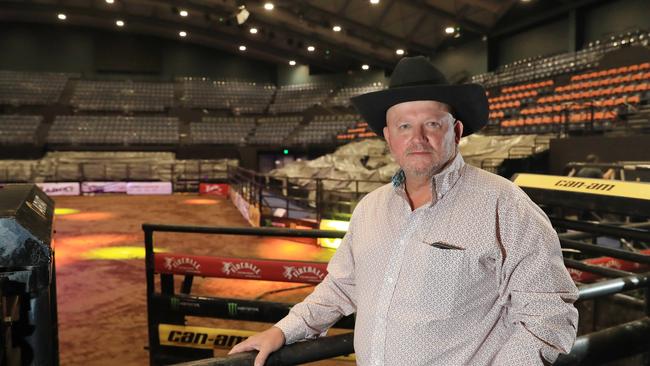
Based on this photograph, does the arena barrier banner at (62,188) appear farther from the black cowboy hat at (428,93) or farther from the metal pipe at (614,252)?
the black cowboy hat at (428,93)

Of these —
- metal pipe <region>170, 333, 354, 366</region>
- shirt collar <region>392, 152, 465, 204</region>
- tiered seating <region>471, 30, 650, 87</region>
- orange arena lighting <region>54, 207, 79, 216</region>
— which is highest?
tiered seating <region>471, 30, 650, 87</region>

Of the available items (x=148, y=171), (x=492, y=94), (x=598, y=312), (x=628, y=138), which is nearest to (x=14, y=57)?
(x=148, y=171)

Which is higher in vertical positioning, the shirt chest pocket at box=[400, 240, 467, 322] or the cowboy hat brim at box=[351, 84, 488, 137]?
the cowboy hat brim at box=[351, 84, 488, 137]

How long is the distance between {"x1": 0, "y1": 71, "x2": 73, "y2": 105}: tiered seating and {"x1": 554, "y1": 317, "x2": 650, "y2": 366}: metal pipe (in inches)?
1161

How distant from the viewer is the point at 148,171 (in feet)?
69.6

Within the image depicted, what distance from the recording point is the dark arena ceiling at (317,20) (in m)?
22.4

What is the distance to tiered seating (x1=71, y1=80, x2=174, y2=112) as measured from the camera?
87.9 feet

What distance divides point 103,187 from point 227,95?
483 inches

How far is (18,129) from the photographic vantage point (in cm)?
2378

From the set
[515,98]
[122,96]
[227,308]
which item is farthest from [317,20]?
[227,308]

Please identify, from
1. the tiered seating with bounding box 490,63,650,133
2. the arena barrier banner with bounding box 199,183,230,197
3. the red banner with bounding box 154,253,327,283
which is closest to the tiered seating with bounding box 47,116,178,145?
the arena barrier banner with bounding box 199,183,230,197

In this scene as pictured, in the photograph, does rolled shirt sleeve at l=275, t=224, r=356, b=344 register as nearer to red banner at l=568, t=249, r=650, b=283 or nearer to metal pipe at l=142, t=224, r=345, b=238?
metal pipe at l=142, t=224, r=345, b=238

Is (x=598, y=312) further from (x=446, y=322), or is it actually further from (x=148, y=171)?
(x=148, y=171)

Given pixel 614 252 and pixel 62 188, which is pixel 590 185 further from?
A: pixel 62 188
